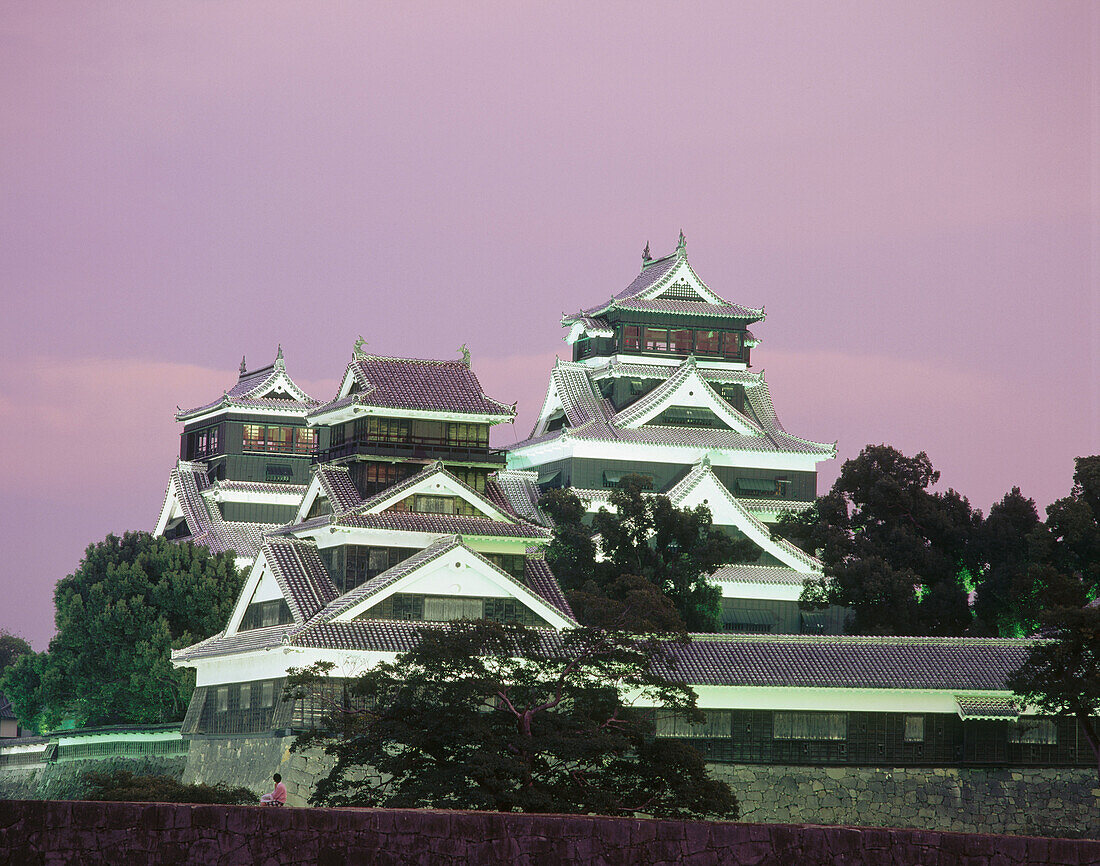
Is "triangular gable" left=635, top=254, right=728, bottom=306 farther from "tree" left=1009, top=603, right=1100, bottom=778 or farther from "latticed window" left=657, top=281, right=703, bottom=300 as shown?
"tree" left=1009, top=603, right=1100, bottom=778

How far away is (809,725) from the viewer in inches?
1842

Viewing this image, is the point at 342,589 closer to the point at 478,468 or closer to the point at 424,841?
the point at 478,468

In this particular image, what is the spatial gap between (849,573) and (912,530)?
150 inches

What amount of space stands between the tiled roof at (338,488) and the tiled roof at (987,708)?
1697 centimetres

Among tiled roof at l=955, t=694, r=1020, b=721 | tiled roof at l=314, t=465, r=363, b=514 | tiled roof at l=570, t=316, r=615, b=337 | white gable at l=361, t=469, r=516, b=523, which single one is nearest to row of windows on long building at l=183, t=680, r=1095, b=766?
tiled roof at l=955, t=694, r=1020, b=721

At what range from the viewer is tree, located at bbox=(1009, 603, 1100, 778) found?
4347cm

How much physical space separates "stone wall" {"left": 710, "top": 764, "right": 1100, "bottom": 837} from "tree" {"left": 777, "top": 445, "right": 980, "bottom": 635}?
8673 mm

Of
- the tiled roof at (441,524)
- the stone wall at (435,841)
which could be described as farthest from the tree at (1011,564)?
the stone wall at (435,841)

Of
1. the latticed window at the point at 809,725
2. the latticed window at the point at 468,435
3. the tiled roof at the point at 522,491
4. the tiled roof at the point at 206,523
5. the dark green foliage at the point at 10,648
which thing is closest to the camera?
the latticed window at the point at 809,725

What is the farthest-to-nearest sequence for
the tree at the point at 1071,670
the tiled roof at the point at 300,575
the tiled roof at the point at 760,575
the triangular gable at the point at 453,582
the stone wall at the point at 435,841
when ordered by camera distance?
1. the tiled roof at the point at 760,575
2. the tiled roof at the point at 300,575
3. the triangular gable at the point at 453,582
4. the tree at the point at 1071,670
5. the stone wall at the point at 435,841

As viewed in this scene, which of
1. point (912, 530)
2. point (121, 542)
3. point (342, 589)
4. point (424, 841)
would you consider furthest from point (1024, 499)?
point (424, 841)

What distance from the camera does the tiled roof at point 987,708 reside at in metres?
46.6

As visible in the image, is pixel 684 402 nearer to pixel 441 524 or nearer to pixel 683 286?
pixel 683 286

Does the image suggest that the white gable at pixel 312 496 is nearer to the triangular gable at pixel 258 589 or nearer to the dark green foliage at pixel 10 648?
the triangular gable at pixel 258 589
